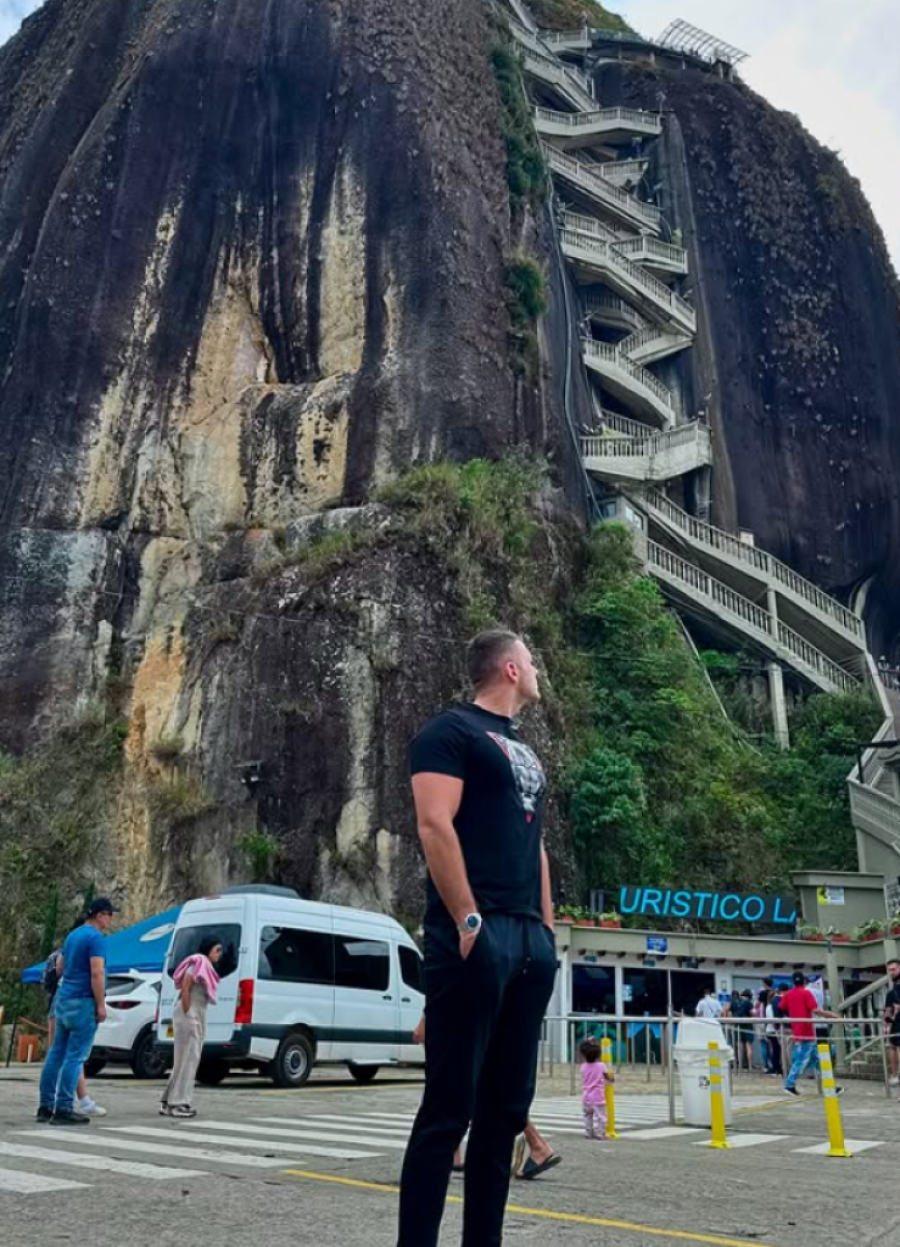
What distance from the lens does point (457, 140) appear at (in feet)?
110

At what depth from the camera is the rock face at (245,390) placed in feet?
77.0

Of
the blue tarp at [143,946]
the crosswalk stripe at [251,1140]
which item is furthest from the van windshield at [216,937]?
the crosswalk stripe at [251,1140]

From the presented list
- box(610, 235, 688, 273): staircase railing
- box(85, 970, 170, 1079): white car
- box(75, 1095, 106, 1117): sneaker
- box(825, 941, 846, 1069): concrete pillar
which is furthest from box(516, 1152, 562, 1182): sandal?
box(610, 235, 688, 273): staircase railing

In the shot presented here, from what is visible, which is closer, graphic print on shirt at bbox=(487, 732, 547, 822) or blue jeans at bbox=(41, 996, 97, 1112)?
graphic print on shirt at bbox=(487, 732, 547, 822)

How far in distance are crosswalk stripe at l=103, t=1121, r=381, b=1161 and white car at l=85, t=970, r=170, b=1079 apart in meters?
7.36

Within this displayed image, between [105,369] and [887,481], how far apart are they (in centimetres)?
2957

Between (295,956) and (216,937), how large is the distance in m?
1.02

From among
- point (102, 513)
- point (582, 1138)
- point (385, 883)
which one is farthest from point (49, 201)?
point (582, 1138)

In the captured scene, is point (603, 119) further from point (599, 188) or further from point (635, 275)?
point (635, 275)

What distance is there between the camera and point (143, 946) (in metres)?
18.4

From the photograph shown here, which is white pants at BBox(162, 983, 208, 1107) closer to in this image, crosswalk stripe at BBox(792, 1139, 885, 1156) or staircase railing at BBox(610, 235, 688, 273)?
crosswalk stripe at BBox(792, 1139, 885, 1156)

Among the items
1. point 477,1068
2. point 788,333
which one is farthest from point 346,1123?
point 788,333

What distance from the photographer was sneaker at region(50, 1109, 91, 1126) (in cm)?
838

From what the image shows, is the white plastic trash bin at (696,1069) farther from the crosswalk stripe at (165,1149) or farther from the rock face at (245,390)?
the rock face at (245,390)
